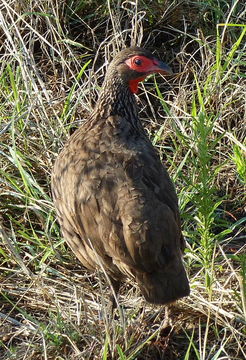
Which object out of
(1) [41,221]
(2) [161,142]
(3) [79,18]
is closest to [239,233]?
(2) [161,142]

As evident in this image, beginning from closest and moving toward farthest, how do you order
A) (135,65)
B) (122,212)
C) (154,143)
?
(122,212) → (135,65) → (154,143)

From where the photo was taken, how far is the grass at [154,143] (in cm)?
431

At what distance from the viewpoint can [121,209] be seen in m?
4.13

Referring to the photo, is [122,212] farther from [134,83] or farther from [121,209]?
[134,83]

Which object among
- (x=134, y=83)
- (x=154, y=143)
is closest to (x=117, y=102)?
(x=134, y=83)

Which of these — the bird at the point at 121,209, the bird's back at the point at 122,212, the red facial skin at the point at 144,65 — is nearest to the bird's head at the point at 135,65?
the red facial skin at the point at 144,65

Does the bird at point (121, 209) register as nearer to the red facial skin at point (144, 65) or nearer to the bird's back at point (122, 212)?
the bird's back at point (122, 212)

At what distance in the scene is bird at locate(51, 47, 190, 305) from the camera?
4.11 metres

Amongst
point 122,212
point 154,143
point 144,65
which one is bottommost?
point 154,143

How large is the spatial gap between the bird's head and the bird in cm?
25

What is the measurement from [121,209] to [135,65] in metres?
0.90

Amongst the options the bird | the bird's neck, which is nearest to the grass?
the bird

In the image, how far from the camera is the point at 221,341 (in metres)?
4.32

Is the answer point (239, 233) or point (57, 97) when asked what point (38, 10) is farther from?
point (239, 233)
